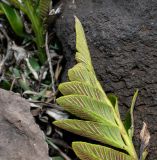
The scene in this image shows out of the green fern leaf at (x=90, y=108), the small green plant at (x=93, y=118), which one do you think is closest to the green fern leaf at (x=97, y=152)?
the small green plant at (x=93, y=118)

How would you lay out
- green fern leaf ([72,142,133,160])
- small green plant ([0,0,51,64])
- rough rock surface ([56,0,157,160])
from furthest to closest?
1. small green plant ([0,0,51,64])
2. rough rock surface ([56,0,157,160])
3. green fern leaf ([72,142,133,160])

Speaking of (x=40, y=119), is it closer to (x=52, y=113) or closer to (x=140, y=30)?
(x=52, y=113)

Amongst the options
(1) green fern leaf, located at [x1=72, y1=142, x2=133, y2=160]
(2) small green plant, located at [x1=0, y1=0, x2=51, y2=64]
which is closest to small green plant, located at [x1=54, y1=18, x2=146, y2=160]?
(1) green fern leaf, located at [x1=72, y1=142, x2=133, y2=160]

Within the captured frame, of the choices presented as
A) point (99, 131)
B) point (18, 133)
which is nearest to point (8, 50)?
point (18, 133)

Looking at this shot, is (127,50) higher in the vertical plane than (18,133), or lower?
higher

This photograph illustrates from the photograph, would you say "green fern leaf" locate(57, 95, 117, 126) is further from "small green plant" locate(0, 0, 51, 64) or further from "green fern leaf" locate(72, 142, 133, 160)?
"small green plant" locate(0, 0, 51, 64)

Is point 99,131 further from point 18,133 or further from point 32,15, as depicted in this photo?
point 32,15

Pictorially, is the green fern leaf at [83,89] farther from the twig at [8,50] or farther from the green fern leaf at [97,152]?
the twig at [8,50]
